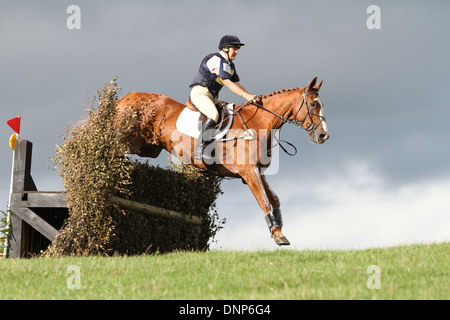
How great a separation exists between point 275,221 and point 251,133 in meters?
1.96

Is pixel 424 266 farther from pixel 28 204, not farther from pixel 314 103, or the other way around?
pixel 28 204

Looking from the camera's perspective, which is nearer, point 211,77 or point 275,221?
point 275,221

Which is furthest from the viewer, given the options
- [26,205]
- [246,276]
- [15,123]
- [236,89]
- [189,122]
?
[15,123]

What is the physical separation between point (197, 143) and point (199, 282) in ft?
14.5

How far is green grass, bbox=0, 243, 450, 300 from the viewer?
679cm

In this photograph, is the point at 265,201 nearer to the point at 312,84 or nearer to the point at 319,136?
the point at 319,136

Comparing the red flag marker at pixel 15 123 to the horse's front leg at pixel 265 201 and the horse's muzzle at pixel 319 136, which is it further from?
the horse's muzzle at pixel 319 136

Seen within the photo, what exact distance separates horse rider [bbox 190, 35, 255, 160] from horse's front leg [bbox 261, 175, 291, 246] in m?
1.66

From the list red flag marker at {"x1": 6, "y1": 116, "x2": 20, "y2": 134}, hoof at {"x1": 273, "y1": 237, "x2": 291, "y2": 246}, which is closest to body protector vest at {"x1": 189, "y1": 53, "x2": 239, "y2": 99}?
hoof at {"x1": 273, "y1": 237, "x2": 291, "y2": 246}

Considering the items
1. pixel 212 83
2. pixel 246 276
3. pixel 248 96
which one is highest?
pixel 212 83

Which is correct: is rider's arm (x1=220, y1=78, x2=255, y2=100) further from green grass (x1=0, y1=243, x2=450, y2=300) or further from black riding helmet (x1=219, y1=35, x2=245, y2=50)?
green grass (x1=0, y1=243, x2=450, y2=300)

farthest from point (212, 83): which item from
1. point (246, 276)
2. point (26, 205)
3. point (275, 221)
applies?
point (26, 205)

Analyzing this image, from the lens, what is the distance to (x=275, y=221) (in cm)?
1044

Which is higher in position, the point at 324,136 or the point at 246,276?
the point at 324,136
